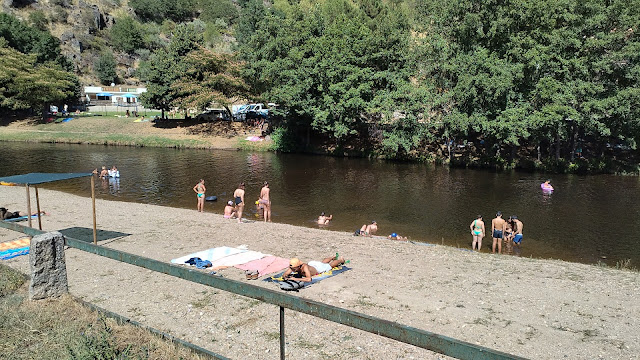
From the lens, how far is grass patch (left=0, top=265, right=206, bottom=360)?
5266mm

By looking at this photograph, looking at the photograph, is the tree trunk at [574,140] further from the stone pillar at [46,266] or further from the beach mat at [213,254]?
the stone pillar at [46,266]

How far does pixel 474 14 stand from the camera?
37.8 meters

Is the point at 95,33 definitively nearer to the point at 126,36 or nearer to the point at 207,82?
the point at 126,36

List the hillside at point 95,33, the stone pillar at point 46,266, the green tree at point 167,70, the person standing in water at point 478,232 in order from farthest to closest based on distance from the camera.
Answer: the hillside at point 95,33
the green tree at point 167,70
the person standing in water at point 478,232
the stone pillar at point 46,266

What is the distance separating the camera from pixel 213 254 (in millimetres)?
14156

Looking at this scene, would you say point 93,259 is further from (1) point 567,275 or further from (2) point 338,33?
(2) point 338,33

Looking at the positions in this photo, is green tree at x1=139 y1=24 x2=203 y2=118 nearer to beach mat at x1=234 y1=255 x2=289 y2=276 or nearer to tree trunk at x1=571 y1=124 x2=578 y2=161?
tree trunk at x1=571 y1=124 x2=578 y2=161

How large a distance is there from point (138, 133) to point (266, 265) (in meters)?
51.4

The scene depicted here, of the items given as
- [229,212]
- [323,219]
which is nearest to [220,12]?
[229,212]

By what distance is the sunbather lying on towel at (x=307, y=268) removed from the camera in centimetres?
1184

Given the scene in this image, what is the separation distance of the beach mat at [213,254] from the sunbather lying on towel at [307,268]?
105 inches

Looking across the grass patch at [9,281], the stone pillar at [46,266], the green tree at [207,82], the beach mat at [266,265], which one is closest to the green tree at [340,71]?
the green tree at [207,82]

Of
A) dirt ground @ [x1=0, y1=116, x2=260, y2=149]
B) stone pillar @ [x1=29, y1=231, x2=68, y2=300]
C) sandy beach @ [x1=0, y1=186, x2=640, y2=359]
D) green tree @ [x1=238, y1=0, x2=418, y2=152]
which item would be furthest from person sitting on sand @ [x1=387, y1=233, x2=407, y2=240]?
dirt ground @ [x1=0, y1=116, x2=260, y2=149]

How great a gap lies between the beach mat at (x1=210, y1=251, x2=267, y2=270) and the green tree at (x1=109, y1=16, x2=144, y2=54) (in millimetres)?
113002
